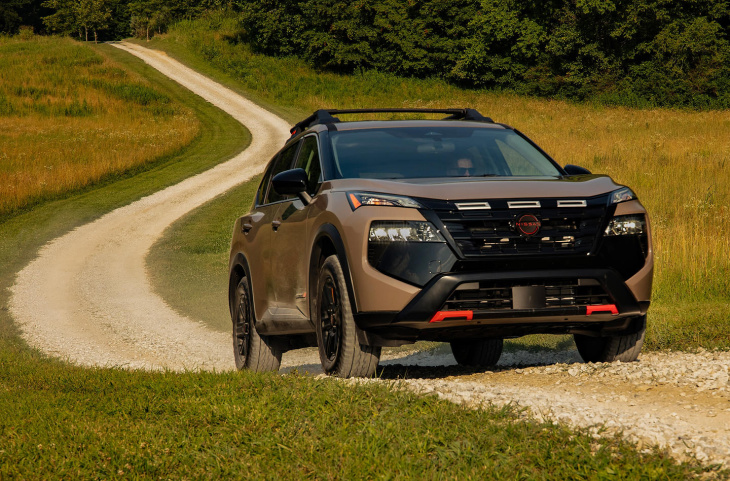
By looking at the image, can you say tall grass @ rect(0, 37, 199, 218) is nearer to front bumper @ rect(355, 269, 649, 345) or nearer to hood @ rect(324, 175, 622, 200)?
hood @ rect(324, 175, 622, 200)

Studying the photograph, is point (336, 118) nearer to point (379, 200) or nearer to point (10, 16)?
point (379, 200)

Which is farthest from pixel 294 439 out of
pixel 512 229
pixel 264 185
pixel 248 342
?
pixel 264 185

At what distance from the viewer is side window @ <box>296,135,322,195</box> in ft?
22.5

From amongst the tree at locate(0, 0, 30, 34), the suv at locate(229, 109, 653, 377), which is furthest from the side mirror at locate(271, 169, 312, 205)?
the tree at locate(0, 0, 30, 34)

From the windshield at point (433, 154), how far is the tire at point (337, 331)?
35.8 inches

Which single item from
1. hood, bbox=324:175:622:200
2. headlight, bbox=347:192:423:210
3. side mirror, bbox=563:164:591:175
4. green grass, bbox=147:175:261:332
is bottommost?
green grass, bbox=147:175:261:332

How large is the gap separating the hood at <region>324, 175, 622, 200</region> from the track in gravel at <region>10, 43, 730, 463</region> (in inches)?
46.0

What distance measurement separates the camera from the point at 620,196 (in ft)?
19.2

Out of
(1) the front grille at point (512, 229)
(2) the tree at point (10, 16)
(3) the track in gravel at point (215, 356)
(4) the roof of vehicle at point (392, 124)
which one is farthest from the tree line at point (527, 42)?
(1) the front grille at point (512, 229)

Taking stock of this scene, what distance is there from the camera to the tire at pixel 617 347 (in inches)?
251

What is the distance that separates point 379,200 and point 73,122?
37.3m

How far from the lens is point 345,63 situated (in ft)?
185

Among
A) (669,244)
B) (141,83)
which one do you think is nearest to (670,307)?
(669,244)

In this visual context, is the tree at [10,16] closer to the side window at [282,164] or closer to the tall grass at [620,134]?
the tall grass at [620,134]
